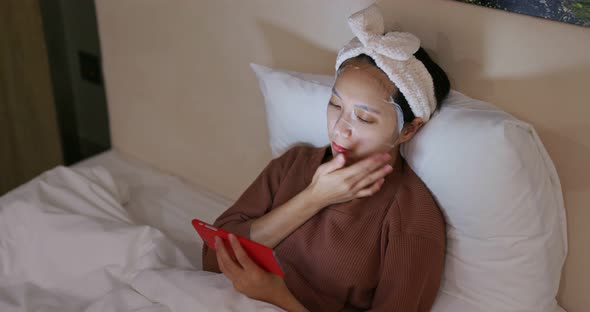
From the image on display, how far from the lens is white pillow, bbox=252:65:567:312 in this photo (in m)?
1.16

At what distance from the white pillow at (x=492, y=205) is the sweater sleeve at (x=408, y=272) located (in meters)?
0.08

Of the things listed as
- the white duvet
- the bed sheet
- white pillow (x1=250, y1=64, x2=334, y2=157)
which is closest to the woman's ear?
white pillow (x1=250, y1=64, x2=334, y2=157)

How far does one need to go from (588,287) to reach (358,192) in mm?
561

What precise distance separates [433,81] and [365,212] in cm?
30

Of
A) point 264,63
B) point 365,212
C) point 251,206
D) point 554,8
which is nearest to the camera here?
point 554,8

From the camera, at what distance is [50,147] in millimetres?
2400

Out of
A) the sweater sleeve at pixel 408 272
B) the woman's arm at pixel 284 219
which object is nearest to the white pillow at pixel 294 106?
the woman's arm at pixel 284 219

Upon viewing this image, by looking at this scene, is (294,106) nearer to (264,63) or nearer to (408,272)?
(264,63)

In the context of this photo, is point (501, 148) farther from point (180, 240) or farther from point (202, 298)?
point (180, 240)

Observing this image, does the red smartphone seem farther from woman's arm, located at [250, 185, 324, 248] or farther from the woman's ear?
the woman's ear

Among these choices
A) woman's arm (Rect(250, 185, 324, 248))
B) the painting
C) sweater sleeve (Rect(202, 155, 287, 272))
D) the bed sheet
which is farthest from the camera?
the bed sheet

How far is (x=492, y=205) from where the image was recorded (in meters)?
1.19

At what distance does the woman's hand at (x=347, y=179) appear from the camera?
1.19 metres

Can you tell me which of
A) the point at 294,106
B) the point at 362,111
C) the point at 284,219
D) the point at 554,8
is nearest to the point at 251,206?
the point at 284,219
